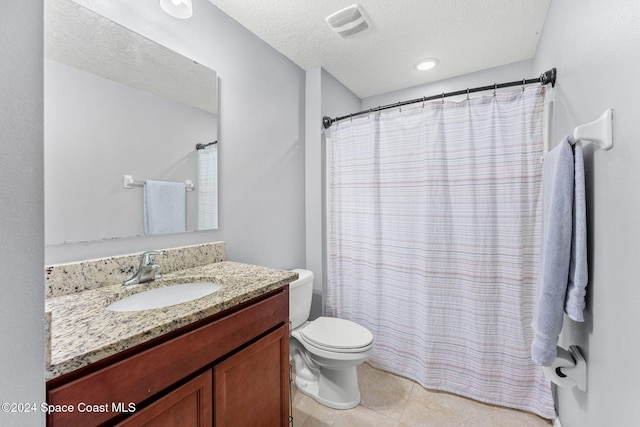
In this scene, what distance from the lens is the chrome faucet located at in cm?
112

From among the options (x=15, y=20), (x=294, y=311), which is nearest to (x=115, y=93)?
(x=15, y=20)

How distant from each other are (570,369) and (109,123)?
2075 mm

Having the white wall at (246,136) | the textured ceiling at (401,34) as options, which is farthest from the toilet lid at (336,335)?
the textured ceiling at (401,34)

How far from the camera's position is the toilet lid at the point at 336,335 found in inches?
60.0

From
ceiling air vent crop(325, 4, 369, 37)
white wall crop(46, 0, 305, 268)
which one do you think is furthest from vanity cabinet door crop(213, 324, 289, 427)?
ceiling air vent crop(325, 4, 369, 37)

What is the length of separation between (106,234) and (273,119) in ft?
4.10

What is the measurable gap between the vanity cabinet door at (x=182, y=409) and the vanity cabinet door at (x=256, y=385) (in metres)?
0.04

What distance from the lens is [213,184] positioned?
150cm

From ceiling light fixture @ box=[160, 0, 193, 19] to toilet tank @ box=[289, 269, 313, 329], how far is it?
1.51m

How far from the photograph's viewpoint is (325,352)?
1526 millimetres

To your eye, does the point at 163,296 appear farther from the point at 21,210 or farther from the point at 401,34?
the point at 401,34

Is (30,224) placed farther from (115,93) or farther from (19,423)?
(115,93)

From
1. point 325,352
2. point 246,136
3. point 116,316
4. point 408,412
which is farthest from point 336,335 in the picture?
point 246,136

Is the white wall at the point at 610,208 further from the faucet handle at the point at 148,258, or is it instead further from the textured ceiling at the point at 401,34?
the faucet handle at the point at 148,258
